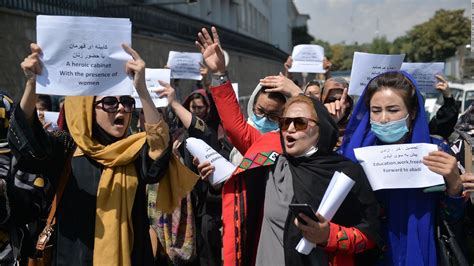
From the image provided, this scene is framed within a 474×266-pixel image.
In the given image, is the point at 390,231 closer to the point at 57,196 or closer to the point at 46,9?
the point at 57,196

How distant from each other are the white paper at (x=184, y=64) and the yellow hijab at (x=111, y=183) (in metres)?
4.09

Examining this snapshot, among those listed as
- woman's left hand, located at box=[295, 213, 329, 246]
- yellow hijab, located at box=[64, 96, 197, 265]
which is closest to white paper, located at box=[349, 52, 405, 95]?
yellow hijab, located at box=[64, 96, 197, 265]

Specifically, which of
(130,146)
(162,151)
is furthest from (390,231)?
(130,146)

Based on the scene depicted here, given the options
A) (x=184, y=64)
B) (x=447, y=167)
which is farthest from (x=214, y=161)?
(x=184, y=64)

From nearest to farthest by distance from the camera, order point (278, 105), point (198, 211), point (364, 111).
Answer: point (364, 111), point (278, 105), point (198, 211)

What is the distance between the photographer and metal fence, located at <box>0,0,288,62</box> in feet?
31.0

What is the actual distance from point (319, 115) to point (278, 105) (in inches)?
42.5

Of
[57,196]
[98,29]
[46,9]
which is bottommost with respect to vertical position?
[57,196]

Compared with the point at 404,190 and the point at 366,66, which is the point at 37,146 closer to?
the point at 404,190

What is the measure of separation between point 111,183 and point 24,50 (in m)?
6.66

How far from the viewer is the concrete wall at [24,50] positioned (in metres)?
8.30

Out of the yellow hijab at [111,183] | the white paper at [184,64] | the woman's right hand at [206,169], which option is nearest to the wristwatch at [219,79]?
the woman's right hand at [206,169]

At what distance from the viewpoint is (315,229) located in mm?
2293

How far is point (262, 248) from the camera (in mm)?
2670
